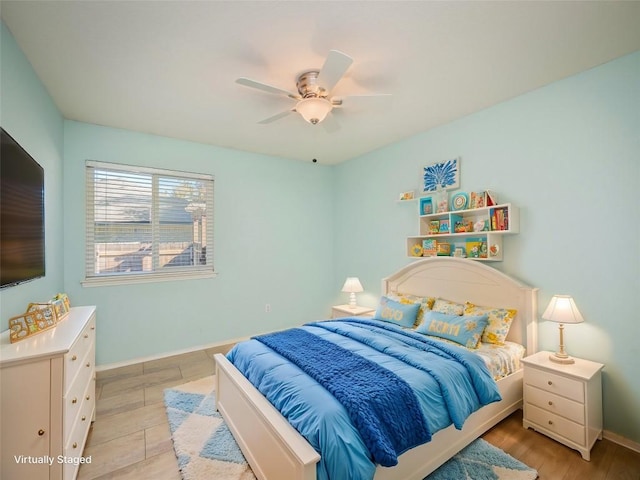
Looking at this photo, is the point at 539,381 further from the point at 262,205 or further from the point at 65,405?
the point at 262,205

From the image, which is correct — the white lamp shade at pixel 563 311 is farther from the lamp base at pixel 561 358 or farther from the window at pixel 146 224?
the window at pixel 146 224

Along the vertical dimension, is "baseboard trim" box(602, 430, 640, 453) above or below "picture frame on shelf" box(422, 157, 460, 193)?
below

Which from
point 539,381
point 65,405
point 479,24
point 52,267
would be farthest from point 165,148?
point 539,381

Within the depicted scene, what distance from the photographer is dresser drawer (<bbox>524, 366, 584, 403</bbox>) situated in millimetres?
2037

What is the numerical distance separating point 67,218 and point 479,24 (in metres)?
3.99

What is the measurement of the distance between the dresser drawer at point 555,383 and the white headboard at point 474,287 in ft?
1.06

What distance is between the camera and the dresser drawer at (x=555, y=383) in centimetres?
204

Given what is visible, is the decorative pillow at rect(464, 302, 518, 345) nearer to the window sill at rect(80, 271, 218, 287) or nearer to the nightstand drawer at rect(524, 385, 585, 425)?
the nightstand drawer at rect(524, 385, 585, 425)

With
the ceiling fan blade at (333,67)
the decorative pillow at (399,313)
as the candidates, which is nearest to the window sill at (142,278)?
the decorative pillow at (399,313)

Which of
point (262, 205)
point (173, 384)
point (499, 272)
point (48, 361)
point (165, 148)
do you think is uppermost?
point (165, 148)

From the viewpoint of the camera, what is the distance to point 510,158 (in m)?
2.79

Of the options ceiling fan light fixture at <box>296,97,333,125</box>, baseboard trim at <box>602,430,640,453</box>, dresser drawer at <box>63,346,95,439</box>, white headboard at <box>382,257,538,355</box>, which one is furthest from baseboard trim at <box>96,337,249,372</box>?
baseboard trim at <box>602,430,640,453</box>

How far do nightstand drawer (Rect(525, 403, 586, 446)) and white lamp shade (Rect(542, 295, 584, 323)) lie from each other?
26.7 inches

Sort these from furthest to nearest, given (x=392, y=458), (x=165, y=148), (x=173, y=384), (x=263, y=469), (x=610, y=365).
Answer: (x=165, y=148) < (x=173, y=384) < (x=610, y=365) < (x=263, y=469) < (x=392, y=458)
